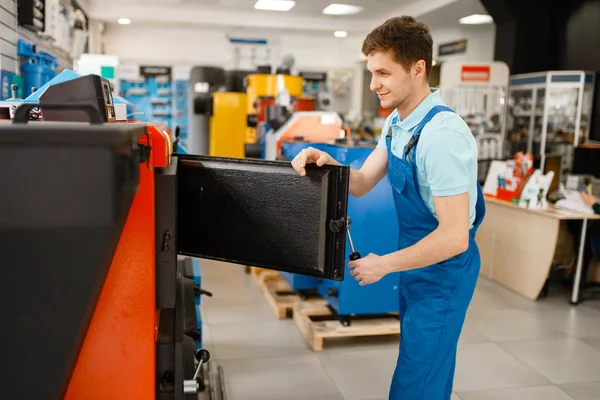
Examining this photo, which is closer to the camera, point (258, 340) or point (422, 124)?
point (422, 124)

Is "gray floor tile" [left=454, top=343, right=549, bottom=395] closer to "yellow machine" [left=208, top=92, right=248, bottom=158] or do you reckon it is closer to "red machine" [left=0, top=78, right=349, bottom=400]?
"red machine" [left=0, top=78, right=349, bottom=400]

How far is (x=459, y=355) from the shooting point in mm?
3494

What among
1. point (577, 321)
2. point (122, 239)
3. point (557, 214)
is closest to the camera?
point (122, 239)

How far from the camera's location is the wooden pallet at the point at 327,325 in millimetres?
3508

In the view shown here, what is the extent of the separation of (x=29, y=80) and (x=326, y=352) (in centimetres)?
289

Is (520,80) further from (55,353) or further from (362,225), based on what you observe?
(55,353)

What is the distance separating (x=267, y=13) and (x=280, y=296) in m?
8.32

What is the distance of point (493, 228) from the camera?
5.21 meters

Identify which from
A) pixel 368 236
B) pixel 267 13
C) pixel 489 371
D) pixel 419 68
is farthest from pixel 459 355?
pixel 267 13

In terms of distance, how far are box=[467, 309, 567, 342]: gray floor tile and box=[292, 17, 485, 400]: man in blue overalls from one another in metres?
2.16

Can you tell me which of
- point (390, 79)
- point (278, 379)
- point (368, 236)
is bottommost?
point (278, 379)

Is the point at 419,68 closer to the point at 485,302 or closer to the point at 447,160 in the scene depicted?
the point at 447,160

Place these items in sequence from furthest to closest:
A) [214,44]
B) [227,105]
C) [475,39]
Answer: [214,44], [475,39], [227,105]

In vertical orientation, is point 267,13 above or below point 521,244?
above
